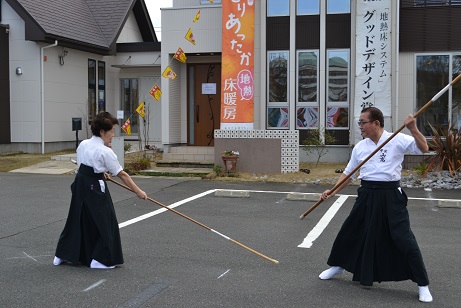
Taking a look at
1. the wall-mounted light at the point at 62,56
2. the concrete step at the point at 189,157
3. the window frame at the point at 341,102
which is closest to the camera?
the window frame at the point at 341,102

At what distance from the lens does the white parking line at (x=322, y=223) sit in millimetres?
7027

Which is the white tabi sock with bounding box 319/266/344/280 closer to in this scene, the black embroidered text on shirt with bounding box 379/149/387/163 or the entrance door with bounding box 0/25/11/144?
the black embroidered text on shirt with bounding box 379/149/387/163

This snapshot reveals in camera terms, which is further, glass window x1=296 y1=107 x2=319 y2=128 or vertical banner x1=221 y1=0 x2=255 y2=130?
glass window x1=296 y1=107 x2=319 y2=128

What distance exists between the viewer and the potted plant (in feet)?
45.3

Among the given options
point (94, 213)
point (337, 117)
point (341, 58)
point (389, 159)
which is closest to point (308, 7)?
point (341, 58)

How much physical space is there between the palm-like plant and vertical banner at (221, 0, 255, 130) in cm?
485

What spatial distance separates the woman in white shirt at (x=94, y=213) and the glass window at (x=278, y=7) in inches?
436

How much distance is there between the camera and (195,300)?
4.72 meters

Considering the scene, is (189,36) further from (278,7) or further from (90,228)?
(90,228)

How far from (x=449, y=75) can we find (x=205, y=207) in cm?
902

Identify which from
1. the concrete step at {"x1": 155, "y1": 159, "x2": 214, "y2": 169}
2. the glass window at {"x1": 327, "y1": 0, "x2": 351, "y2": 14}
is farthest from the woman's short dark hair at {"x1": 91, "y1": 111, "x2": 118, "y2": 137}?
the glass window at {"x1": 327, "y1": 0, "x2": 351, "y2": 14}

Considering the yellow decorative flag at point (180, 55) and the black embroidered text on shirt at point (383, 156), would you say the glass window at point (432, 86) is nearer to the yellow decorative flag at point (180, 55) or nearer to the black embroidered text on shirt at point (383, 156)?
the yellow decorative flag at point (180, 55)

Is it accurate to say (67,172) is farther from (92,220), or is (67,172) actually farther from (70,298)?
(70,298)

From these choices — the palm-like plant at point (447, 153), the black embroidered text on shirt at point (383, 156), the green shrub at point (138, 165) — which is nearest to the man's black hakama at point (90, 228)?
the black embroidered text on shirt at point (383, 156)
